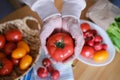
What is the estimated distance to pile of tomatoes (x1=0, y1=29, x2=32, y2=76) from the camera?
1.92 ft

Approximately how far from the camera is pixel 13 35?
64 centimetres

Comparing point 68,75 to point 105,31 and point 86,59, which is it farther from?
point 105,31

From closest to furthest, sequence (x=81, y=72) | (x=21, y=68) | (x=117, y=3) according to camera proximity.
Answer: (x=21, y=68) < (x=81, y=72) < (x=117, y=3)

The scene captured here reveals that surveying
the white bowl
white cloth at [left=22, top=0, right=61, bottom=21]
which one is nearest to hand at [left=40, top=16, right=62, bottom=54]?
white cloth at [left=22, top=0, right=61, bottom=21]

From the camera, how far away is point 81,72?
71 cm

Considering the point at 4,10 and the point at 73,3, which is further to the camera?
the point at 4,10

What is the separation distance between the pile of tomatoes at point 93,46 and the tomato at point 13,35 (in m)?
0.23

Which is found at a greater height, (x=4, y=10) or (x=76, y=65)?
(x=4, y=10)

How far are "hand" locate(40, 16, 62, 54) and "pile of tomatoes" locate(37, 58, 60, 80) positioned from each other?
0.13 feet

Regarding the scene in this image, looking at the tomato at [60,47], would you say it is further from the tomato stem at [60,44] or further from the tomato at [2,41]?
the tomato at [2,41]

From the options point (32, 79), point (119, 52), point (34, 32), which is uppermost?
point (34, 32)

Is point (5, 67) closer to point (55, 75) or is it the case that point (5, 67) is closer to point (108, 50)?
point (55, 75)

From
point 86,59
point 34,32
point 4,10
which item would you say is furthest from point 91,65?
point 4,10

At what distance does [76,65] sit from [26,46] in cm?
20
